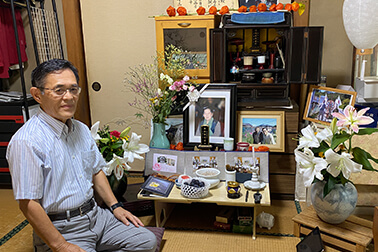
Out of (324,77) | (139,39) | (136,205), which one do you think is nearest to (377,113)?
(324,77)

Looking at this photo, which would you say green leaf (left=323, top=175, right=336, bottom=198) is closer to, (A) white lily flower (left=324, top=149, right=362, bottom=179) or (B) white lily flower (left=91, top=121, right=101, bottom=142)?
(A) white lily flower (left=324, top=149, right=362, bottom=179)

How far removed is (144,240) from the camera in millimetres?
1982

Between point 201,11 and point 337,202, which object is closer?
point 337,202

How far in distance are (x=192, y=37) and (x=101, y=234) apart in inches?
70.8

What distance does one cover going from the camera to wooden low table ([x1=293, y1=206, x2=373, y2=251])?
6.95 ft

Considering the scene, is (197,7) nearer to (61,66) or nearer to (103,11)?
(103,11)

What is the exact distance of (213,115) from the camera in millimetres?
2945

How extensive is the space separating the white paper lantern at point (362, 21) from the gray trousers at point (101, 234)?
2.00 metres

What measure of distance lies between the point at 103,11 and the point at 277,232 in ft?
8.58

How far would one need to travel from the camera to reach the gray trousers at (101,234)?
5.95 ft

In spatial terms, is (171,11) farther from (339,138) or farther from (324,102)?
(339,138)

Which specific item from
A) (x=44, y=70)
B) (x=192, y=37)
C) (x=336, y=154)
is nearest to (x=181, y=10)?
(x=192, y=37)

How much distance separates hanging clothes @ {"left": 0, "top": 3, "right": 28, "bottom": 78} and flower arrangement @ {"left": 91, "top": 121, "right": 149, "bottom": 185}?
1.54 meters

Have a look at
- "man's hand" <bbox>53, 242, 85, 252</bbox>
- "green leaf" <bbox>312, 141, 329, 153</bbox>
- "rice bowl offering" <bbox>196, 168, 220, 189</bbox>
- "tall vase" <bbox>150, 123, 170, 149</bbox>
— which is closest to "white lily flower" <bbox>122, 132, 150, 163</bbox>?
"tall vase" <bbox>150, 123, 170, 149</bbox>
